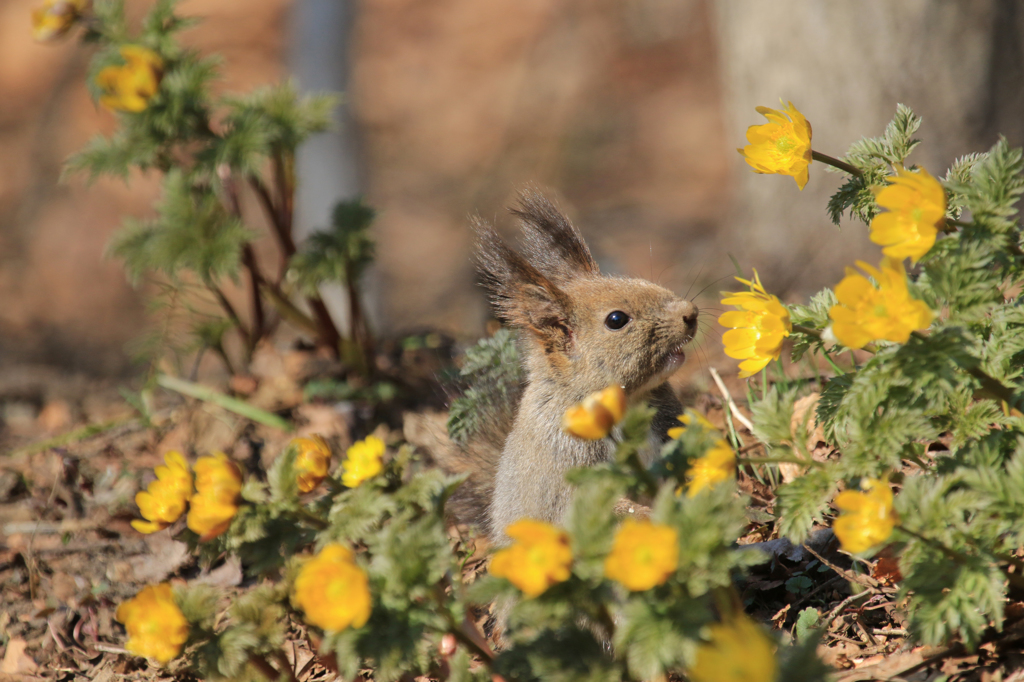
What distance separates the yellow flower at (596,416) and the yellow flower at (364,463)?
0.53 metres

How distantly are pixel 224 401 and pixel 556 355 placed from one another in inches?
64.4

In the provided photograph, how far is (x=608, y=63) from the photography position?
12352mm

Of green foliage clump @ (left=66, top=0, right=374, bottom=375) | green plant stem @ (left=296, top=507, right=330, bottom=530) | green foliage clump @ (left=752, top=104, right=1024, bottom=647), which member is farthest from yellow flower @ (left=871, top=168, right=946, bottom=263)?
green foliage clump @ (left=66, top=0, right=374, bottom=375)

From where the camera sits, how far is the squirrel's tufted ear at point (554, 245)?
294 cm

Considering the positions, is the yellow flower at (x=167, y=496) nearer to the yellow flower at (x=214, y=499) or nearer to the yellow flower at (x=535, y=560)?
the yellow flower at (x=214, y=499)

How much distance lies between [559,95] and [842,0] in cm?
806

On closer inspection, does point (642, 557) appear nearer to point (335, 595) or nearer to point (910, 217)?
point (335, 595)

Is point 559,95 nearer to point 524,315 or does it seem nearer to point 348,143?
point 348,143

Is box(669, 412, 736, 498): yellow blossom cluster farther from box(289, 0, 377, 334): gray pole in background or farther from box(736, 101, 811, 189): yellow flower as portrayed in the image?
box(289, 0, 377, 334): gray pole in background

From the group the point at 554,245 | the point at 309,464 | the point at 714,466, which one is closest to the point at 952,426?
the point at 714,466

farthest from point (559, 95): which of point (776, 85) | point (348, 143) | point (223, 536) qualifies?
point (223, 536)

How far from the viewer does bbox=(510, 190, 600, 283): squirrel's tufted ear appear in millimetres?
2943

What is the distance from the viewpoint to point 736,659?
1326mm

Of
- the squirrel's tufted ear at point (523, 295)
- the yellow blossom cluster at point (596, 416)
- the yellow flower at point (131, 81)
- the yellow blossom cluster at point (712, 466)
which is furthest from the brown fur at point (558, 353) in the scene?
the yellow flower at point (131, 81)
